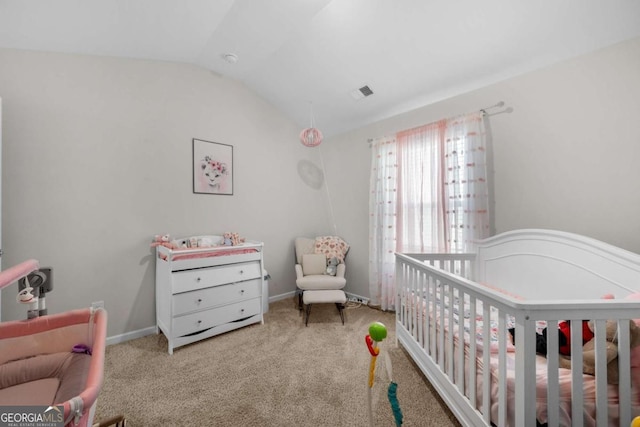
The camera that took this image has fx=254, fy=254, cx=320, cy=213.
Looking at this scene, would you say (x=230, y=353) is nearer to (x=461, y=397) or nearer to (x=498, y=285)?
(x=461, y=397)

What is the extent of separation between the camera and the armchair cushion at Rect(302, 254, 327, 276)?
3264 mm

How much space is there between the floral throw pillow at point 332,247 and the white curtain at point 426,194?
1.24 feet

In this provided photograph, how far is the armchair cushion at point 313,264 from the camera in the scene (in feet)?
10.7

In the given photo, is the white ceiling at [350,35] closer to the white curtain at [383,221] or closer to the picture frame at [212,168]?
the white curtain at [383,221]

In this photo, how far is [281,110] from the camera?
355 centimetres

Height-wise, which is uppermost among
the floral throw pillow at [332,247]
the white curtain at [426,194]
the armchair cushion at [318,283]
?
the white curtain at [426,194]

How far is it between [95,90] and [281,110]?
198 cm

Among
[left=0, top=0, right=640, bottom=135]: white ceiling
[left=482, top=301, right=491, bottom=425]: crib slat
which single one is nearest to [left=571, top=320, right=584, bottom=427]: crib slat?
[left=482, top=301, right=491, bottom=425]: crib slat

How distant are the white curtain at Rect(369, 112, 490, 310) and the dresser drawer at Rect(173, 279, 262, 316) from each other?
1.48m

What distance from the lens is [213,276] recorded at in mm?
2418

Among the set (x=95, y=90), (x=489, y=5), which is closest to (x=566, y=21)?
(x=489, y=5)

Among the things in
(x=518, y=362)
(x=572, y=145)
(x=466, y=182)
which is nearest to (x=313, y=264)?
(x=466, y=182)

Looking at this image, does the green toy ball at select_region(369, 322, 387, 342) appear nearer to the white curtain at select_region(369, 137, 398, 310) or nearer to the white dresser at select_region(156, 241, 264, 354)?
the white dresser at select_region(156, 241, 264, 354)

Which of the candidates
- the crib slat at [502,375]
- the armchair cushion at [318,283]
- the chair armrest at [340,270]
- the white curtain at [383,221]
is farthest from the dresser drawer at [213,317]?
the crib slat at [502,375]
